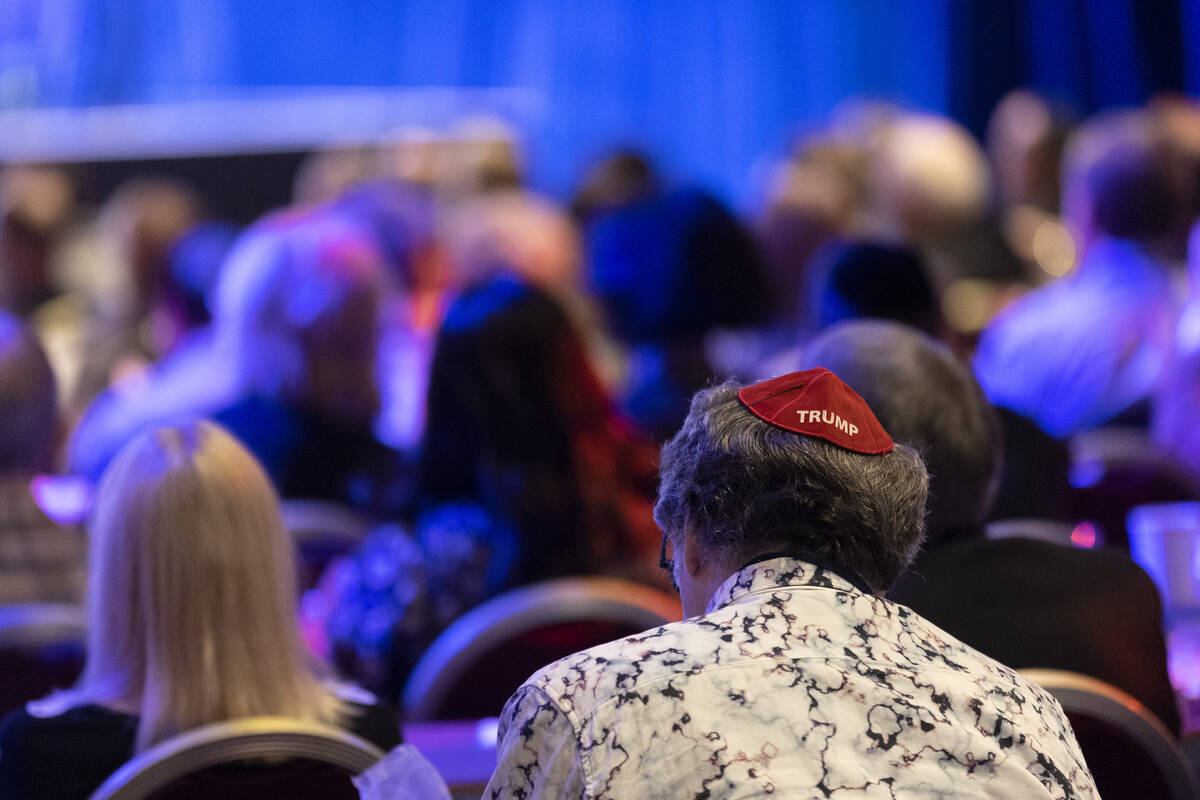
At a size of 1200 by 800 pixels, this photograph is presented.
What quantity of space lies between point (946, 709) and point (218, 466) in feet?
3.48

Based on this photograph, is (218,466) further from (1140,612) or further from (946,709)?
(1140,612)

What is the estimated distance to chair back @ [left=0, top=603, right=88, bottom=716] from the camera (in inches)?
92.0

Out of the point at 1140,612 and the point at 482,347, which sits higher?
the point at 482,347

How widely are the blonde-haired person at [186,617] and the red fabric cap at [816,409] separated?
2.55 feet

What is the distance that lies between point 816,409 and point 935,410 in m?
0.79

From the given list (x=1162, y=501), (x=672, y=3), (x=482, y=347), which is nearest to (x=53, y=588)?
(x=482, y=347)

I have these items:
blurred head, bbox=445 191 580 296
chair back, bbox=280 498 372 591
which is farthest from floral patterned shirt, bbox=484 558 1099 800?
blurred head, bbox=445 191 580 296

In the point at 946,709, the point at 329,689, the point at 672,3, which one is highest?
the point at 672,3

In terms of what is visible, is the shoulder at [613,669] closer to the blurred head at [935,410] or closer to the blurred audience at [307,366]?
the blurred head at [935,410]

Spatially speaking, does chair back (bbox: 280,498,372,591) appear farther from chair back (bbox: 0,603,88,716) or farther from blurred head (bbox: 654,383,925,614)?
blurred head (bbox: 654,383,925,614)

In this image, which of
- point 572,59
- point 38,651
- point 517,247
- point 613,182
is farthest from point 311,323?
point 572,59

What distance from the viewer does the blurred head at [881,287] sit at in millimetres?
3193

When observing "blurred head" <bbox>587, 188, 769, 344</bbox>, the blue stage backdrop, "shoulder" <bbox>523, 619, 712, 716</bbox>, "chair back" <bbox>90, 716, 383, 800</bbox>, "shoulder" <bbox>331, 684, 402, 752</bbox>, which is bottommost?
"shoulder" <bbox>331, 684, 402, 752</bbox>

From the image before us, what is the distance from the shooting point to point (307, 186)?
7730mm
